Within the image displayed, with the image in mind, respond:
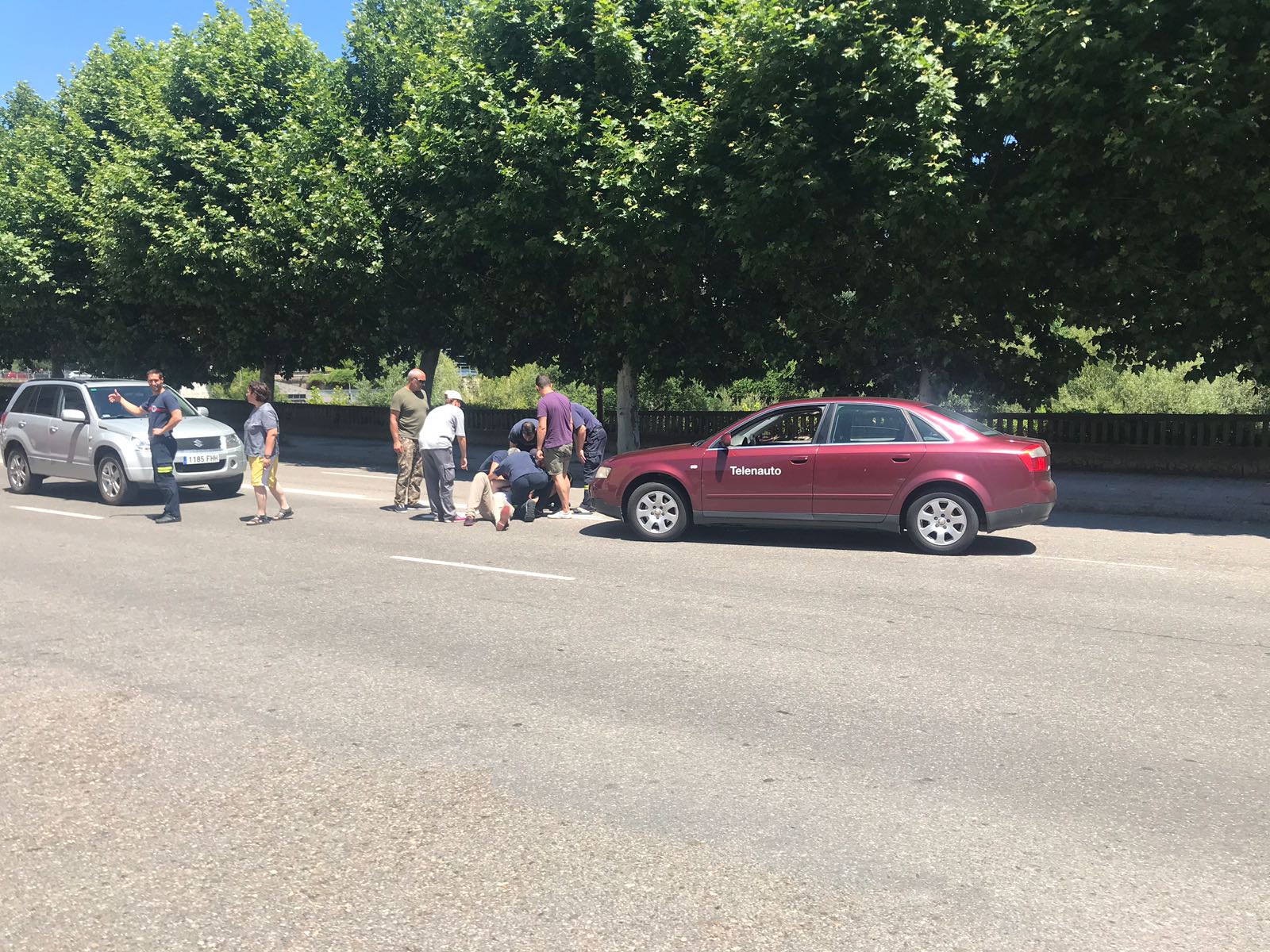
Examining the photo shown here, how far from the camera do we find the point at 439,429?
41.0 ft

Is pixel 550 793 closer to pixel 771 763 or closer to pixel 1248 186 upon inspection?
pixel 771 763

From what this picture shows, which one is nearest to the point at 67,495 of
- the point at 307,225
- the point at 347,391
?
the point at 307,225

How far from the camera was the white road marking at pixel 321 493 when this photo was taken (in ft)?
51.3

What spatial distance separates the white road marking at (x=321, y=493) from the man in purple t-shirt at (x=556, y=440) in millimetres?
3950

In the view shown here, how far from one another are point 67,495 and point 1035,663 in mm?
14021

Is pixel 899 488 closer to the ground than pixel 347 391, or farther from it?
closer to the ground

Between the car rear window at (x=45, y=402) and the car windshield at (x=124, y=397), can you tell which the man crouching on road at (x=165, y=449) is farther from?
the car rear window at (x=45, y=402)

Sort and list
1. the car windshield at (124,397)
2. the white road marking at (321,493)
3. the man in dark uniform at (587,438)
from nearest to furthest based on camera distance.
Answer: the man in dark uniform at (587,438), the car windshield at (124,397), the white road marking at (321,493)

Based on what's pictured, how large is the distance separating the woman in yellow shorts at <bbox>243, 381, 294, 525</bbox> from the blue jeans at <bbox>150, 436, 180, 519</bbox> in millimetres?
905

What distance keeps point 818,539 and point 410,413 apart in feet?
18.4

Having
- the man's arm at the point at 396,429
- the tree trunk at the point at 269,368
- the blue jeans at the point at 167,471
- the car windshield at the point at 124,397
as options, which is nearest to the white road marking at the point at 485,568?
the man's arm at the point at 396,429

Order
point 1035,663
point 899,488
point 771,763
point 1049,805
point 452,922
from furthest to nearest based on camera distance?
point 899,488 → point 1035,663 → point 771,763 → point 1049,805 → point 452,922

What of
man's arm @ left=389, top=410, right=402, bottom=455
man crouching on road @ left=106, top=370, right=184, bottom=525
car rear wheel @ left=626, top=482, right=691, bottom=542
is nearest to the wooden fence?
car rear wheel @ left=626, top=482, right=691, bottom=542

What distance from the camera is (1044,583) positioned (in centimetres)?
875
